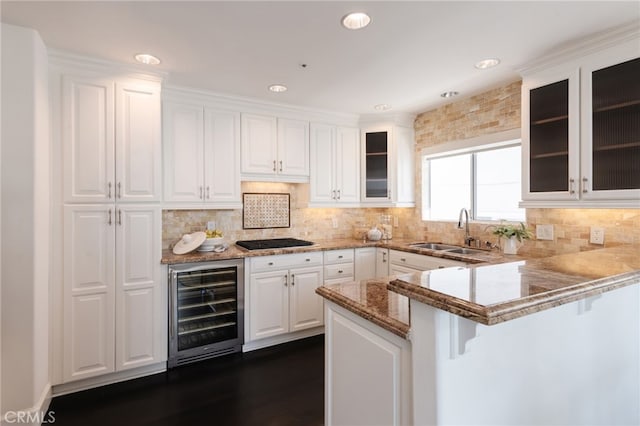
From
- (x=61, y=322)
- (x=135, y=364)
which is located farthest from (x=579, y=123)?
(x=61, y=322)

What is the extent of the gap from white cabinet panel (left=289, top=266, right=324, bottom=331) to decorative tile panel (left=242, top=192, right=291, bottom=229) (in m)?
0.78

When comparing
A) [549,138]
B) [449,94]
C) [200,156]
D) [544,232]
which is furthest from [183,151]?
[544,232]

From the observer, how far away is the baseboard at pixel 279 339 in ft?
9.90

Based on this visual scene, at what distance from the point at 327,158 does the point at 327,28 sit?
1859mm

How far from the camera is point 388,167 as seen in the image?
3850 millimetres

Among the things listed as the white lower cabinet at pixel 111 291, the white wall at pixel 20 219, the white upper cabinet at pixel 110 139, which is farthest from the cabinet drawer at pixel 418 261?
the white wall at pixel 20 219

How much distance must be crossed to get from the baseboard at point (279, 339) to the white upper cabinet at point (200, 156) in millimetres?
1348

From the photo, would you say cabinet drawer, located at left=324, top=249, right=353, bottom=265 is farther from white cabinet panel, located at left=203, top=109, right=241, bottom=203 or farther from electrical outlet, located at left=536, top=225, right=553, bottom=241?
electrical outlet, located at left=536, top=225, right=553, bottom=241

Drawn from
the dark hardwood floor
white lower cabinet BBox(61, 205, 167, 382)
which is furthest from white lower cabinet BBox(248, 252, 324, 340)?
white lower cabinet BBox(61, 205, 167, 382)

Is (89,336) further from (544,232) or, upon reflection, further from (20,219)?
(544,232)

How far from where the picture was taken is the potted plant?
2.68 meters

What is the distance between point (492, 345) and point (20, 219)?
8.51ft

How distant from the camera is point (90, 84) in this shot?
2.38 metres

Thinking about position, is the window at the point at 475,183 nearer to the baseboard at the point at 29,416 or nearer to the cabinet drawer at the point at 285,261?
the cabinet drawer at the point at 285,261
